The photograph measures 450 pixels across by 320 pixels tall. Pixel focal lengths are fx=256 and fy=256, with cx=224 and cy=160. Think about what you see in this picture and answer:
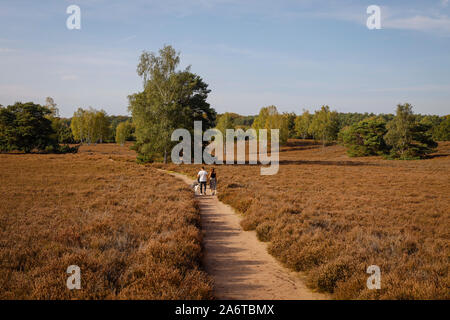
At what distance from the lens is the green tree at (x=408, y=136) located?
58.0m

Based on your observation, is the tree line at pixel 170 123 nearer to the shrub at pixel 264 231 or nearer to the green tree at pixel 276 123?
the green tree at pixel 276 123

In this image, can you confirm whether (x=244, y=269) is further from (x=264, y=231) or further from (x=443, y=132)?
(x=443, y=132)

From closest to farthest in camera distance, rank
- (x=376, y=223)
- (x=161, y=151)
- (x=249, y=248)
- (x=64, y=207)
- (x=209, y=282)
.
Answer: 1. (x=209, y=282)
2. (x=249, y=248)
3. (x=376, y=223)
4. (x=64, y=207)
5. (x=161, y=151)

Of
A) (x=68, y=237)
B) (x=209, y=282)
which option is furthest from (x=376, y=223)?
(x=68, y=237)

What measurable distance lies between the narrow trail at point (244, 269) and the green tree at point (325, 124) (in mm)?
81974

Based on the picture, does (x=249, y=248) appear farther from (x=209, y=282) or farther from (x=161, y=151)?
(x=161, y=151)

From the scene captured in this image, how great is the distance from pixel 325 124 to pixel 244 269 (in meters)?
85.2

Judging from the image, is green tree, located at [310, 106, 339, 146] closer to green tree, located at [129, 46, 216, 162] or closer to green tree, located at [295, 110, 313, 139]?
green tree, located at [295, 110, 313, 139]

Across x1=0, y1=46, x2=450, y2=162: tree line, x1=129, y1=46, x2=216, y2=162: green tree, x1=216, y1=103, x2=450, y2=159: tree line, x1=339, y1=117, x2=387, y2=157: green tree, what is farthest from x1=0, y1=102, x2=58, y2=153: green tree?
x1=339, y1=117, x2=387, y2=157: green tree

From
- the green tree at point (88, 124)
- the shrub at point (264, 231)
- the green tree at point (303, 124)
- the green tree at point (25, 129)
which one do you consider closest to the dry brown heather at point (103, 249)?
the shrub at point (264, 231)

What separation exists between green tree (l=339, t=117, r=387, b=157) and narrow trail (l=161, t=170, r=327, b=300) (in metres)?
68.1

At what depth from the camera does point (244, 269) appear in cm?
691

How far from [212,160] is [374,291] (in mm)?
39580
